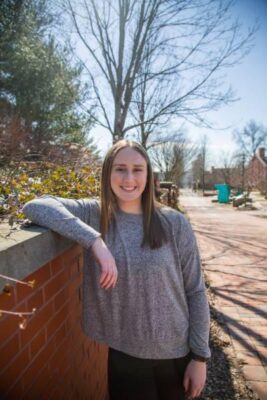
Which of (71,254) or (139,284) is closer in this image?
(139,284)

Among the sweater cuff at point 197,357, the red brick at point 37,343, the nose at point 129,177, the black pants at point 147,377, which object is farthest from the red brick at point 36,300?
the sweater cuff at point 197,357

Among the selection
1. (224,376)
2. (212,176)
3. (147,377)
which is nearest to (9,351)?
(147,377)

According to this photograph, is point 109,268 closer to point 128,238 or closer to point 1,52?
point 128,238

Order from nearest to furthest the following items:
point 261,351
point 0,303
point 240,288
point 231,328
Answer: point 0,303 → point 261,351 → point 231,328 → point 240,288

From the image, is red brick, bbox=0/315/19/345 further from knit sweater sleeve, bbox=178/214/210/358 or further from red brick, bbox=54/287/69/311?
knit sweater sleeve, bbox=178/214/210/358

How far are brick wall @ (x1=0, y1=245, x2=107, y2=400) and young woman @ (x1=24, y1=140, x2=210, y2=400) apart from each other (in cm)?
15

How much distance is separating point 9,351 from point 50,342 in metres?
0.44

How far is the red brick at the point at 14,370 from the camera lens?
121 centimetres

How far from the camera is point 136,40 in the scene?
7.36m

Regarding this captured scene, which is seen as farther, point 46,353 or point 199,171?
point 199,171

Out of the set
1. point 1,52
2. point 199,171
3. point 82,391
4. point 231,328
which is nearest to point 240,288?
point 231,328

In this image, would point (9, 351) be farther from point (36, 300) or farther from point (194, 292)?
point (194, 292)

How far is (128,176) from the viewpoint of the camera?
1808mm

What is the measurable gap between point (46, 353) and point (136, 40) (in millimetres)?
6989
